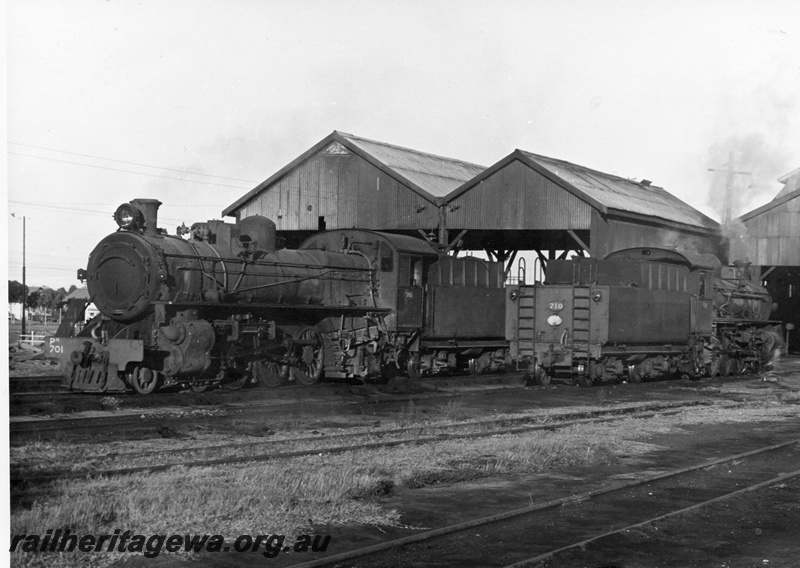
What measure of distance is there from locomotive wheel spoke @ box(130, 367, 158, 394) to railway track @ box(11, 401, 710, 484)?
149 inches

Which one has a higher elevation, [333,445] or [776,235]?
[776,235]

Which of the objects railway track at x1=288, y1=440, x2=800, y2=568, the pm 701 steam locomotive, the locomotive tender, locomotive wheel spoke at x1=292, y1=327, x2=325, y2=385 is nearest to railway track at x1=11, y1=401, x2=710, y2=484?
railway track at x1=288, y1=440, x2=800, y2=568

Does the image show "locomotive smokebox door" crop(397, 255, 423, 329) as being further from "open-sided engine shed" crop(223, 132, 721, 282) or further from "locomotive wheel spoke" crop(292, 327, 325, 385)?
"open-sided engine shed" crop(223, 132, 721, 282)

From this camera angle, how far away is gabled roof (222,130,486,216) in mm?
34128

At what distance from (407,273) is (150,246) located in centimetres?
683

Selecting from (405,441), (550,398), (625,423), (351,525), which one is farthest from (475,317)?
(351,525)

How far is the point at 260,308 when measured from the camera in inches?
722

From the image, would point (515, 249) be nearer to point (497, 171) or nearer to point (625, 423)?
point (497, 171)

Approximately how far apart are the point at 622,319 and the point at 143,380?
36.3 feet

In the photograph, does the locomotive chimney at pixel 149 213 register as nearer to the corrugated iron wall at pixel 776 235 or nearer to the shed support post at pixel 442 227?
the shed support post at pixel 442 227

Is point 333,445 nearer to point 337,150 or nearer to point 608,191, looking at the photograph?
point 337,150

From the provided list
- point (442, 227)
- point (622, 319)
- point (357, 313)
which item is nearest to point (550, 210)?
point (442, 227)

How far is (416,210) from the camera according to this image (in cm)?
3384

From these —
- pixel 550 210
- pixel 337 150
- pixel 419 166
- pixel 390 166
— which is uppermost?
pixel 337 150
